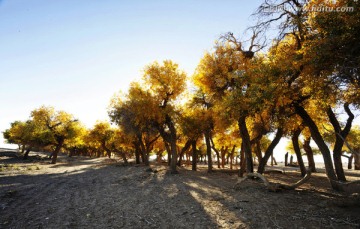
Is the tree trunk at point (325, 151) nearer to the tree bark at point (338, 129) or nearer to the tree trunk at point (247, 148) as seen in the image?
the tree bark at point (338, 129)

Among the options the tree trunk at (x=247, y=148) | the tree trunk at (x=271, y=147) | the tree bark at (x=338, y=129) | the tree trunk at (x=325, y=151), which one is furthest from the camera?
the tree trunk at (x=247, y=148)

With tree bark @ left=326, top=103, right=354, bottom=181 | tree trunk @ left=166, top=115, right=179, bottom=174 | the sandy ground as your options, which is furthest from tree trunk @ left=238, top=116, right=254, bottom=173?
tree trunk @ left=166, top=115, right=179, bottom=174

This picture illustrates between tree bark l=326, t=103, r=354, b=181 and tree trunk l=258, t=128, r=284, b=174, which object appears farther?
tree trunk l=258, t=128, r=284, b=174

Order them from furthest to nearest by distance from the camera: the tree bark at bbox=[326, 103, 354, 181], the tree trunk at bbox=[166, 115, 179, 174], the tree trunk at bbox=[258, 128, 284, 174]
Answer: the tree trunk at bbox=[166, 115, 179, 174], the tree trunk at bbox=[258, 128, 284, 174], the tree bark at bbox=[326, 103, 354, 181]

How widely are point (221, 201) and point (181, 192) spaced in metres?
3.27

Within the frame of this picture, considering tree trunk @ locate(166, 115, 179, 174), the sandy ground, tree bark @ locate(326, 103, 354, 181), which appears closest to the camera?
the sandy ground

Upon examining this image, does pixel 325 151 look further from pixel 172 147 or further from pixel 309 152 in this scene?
pixel 309 152

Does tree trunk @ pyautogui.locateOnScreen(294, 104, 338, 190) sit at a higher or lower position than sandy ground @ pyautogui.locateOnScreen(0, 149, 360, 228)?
higher

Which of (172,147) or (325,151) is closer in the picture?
(325,151)

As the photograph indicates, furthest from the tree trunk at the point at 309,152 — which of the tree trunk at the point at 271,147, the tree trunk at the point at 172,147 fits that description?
the tree trunk at the point at 172,147

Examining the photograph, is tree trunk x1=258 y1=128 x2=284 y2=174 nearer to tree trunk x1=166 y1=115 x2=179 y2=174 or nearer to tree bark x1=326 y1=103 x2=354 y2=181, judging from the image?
tree bark x1=326 y1=103 x2=354 y2=181

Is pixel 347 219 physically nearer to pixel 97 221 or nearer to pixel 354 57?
pixel 354 57

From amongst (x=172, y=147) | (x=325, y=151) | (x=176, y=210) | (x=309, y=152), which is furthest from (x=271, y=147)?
(x=309, y=152)

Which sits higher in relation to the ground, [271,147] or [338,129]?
[338,129]
